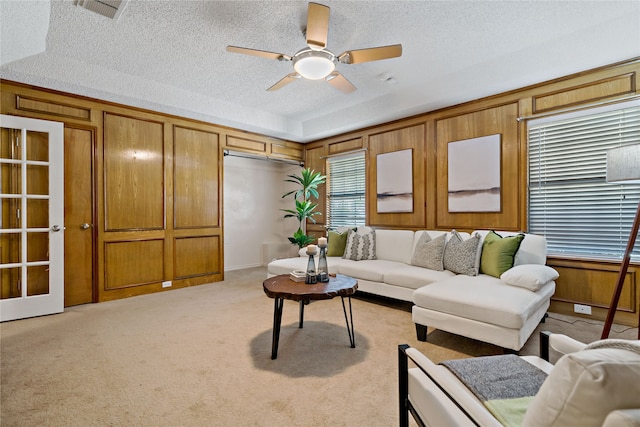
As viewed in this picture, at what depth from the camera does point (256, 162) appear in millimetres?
6539

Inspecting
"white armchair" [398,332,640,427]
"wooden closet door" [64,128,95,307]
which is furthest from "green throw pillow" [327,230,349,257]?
"white armchair" [398,332,640,427]

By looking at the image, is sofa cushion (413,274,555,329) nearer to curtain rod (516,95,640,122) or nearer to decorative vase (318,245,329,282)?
decorative vase (318,245,329,282)

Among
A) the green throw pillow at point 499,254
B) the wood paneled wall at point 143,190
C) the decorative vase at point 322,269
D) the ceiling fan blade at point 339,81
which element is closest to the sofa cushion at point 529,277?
the green throw pillow at point 499,254

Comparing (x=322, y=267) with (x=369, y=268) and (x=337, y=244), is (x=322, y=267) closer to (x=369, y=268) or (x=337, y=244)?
(x=369, y=268)

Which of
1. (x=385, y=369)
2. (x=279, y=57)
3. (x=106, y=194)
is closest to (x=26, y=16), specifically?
(x=279, y=57)

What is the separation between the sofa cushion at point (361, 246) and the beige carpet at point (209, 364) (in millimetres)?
833

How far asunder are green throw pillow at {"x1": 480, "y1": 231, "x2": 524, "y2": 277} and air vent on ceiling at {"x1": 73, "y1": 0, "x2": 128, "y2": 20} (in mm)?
3903

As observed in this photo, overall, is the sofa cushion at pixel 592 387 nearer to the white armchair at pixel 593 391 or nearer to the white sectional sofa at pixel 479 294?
the white armchair at pixel 593 391

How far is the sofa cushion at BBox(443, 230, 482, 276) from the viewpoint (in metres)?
3.18

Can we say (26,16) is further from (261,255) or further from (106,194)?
(261,255)

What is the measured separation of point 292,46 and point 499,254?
2994 mm

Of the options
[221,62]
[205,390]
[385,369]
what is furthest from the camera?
[221,62]

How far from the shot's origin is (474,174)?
3.94 metres

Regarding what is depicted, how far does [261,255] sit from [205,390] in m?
4.78
